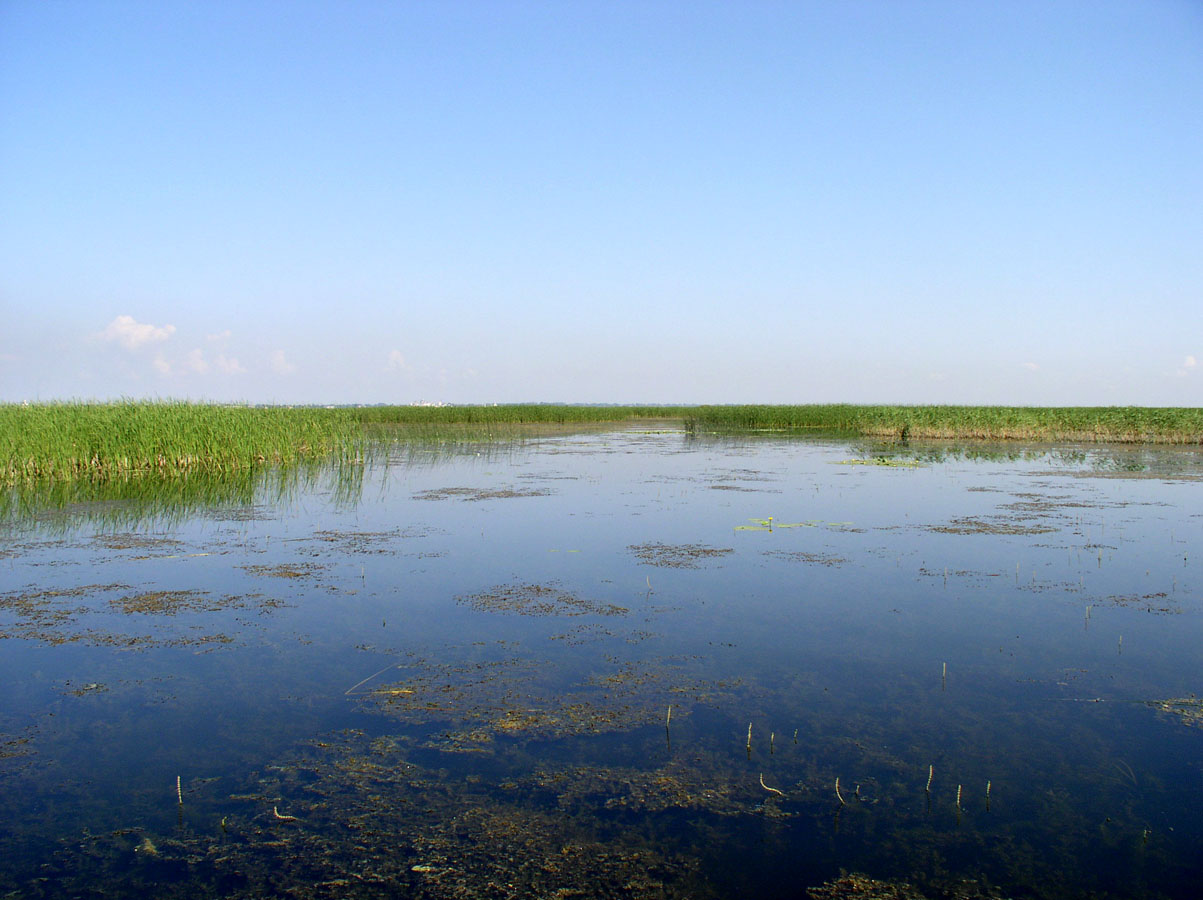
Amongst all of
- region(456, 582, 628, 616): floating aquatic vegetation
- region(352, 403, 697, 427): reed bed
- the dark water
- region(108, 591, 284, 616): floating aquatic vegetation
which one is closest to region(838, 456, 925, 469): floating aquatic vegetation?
the dark water

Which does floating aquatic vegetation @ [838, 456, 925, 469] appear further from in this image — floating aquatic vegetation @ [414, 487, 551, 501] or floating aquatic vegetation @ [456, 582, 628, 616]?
floating aquatic vegetation @ [456, 582, 628, 616]

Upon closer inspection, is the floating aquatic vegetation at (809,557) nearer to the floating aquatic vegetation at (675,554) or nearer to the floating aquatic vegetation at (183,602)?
the floating aquatic vegetation at (675,554)

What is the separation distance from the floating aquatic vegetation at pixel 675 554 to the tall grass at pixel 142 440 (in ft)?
35.9

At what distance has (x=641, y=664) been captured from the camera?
5.07 meters

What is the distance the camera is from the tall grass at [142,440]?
14.4 m

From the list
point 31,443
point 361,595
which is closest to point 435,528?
point 361,595

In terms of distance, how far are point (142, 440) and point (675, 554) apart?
11.6 metres

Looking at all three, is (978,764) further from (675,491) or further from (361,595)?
(675,491)

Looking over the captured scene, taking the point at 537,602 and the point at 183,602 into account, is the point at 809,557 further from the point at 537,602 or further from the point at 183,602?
the point at 183,602

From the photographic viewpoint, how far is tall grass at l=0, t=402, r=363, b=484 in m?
14.4

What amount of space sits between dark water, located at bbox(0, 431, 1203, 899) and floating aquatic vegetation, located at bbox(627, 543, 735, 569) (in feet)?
0.18

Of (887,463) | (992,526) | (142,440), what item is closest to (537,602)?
(992,526)

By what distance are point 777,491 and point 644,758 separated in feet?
33.8

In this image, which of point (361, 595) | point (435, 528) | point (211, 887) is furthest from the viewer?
point (435, 528)
